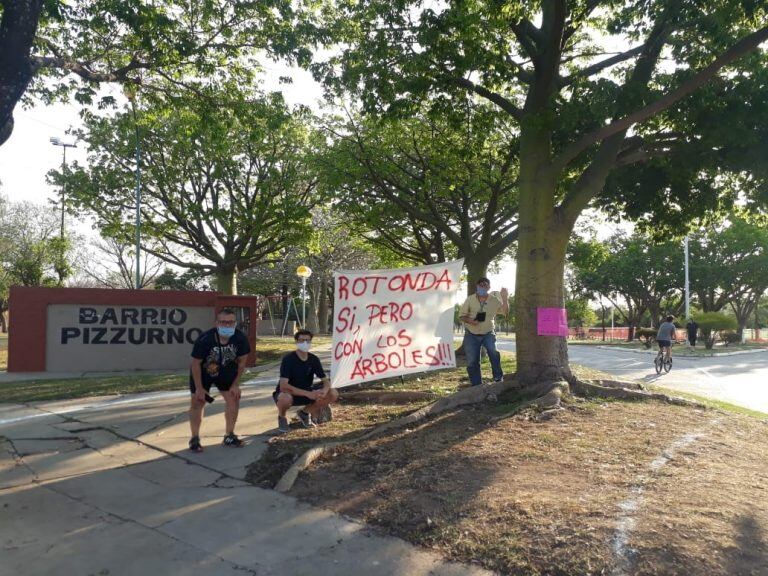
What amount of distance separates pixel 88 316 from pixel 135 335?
116cm

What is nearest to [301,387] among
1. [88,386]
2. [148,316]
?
[88,386]

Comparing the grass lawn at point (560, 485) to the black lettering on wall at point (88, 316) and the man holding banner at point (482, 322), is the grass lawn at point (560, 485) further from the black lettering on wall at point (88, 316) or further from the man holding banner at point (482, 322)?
the black lettering on wall at point (88, 316)

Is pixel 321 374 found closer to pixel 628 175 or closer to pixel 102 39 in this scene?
pixel 628 175

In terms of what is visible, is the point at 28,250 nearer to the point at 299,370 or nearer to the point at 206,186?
the point at 206,186

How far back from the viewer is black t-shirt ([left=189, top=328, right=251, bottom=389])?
5.99m

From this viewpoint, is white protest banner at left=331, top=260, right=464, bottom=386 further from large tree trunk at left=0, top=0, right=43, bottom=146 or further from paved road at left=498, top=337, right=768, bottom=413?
paved road at left=498, top=337, right=768, bottom=413

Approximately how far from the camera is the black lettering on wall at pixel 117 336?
47.0 ft

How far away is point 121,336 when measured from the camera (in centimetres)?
1439

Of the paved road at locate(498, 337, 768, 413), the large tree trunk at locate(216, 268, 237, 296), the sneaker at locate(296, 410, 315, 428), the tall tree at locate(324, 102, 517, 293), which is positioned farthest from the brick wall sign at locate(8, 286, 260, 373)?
the paved road at locate(498, 337, 768, 413)

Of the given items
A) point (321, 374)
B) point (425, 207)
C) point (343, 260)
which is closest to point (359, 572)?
point (321, 374)

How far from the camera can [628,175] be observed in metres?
10.2

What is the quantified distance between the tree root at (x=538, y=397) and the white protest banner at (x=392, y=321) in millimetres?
888

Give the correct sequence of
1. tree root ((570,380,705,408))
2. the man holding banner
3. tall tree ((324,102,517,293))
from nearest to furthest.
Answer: tree root ((570,380,705,408)) → the man holding banner → tall tree ((324,102,517,293))

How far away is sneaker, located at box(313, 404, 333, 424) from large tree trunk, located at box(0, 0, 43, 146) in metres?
4.73
